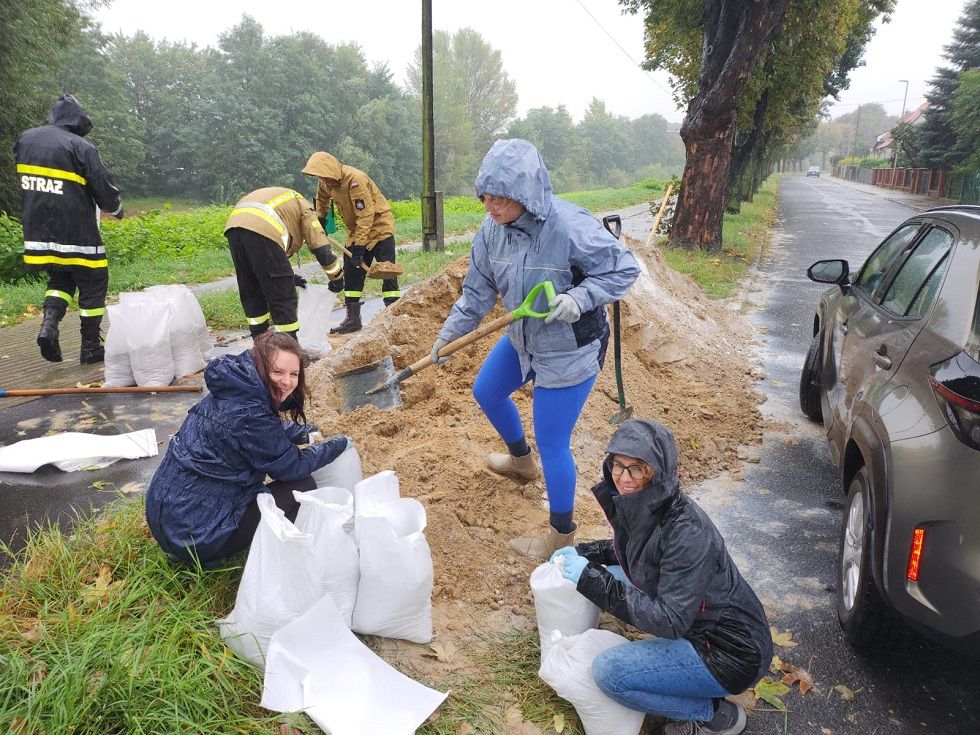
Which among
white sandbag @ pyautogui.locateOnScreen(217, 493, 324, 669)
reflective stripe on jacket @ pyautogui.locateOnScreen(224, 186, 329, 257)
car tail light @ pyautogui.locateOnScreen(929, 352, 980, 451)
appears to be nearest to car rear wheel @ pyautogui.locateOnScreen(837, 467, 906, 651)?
car tail light @ pyautogui.locateOnScreen(929, 352, 980, 451)

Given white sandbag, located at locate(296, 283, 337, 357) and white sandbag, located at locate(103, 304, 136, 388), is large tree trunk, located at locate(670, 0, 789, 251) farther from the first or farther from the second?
white sandbag, located at locate(103, 304, 136, 388)

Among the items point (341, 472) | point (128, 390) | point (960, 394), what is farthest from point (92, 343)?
point (960, 394)

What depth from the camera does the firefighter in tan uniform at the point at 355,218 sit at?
6730mm

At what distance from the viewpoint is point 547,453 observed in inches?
117

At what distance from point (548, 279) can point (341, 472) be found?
4.10ft

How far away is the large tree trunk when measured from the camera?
428 inches

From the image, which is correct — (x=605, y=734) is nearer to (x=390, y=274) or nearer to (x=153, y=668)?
(x=153, y=668)

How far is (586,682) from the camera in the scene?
218cm

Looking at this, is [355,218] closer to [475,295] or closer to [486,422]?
[486,422]

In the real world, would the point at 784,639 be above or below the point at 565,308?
below

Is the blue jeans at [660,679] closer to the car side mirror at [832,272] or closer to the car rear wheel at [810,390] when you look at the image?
the car side mirror at [832,272]

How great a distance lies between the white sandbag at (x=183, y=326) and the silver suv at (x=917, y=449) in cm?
498

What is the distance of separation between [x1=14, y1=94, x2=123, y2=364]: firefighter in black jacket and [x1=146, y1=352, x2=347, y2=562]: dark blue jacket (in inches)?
152

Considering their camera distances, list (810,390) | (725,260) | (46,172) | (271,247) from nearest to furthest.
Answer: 1. (810,390)
2. (271,247)
3. (46,172)
4. (725,260)
